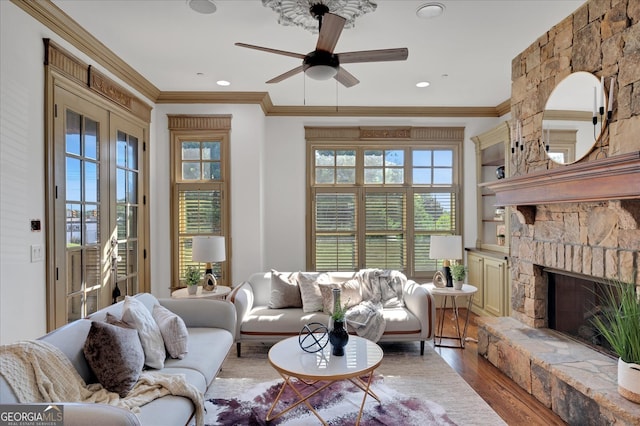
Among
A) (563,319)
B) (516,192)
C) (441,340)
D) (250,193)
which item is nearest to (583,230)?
(516,192)

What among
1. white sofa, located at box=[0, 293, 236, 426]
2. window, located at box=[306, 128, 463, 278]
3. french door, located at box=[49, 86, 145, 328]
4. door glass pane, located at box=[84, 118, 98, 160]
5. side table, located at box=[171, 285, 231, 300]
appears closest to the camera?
white sofa, located at box=[0, 293, 236, 426]

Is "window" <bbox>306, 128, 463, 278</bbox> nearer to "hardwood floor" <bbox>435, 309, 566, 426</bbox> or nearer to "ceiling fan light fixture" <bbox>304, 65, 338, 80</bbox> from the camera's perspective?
"hardwood floor" <bbox>435, 309, 566, 426</bbox>

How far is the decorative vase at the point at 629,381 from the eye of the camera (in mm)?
1924

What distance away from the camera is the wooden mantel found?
1.99m

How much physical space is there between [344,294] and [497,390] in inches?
62.1

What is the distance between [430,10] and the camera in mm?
2580

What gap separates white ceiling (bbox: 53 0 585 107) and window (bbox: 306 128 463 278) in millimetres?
906

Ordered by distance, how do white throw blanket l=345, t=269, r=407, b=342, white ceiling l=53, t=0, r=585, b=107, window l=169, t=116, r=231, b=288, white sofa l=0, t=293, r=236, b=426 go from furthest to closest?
window l=169, t=116, r=231, b=288 → white throw blanket l=345, t=269, r=407, b=342 → white ceiling l=53, t=0, r=585, b=107 → white sofa l=0, t=293, r=236, b=426

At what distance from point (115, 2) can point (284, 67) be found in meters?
1.59

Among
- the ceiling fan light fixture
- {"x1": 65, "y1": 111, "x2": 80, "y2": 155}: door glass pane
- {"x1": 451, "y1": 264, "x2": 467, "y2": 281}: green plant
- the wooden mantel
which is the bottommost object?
{"x1": 451, "y1": 264, "x2": 467, "y2": 281}: green plant

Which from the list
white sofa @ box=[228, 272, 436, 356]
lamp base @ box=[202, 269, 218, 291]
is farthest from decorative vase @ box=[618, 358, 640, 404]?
lamp base @ box=[202, 269, 218, 291]

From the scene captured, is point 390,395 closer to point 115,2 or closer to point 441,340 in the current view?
point 441,340

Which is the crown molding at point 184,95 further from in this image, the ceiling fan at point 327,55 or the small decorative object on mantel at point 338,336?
the small decorative object on mantel at point 338,336

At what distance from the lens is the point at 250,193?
450cm
